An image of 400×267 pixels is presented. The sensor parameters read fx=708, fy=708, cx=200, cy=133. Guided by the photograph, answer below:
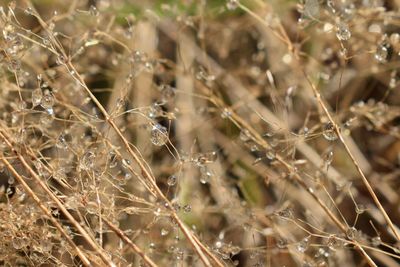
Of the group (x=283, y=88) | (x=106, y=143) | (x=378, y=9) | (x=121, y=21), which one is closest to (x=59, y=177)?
(x=106, y=143)

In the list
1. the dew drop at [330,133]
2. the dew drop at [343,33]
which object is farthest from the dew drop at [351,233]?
the dew drop at [343,33]

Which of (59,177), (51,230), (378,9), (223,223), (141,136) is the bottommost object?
(223,223)

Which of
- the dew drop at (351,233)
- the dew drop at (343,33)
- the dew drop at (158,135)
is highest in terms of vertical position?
the dew drop at (343,33)

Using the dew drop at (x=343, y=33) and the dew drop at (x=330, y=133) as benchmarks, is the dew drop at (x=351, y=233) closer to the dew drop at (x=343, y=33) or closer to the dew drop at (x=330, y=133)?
the dew drop at (x=330, y=133)

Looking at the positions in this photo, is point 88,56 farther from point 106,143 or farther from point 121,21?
point 106,143

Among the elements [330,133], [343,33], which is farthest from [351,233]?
[343,33]

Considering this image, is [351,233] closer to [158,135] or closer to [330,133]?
[330,133]

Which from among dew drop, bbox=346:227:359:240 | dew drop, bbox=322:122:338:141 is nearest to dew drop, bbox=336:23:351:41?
dew drop, bbox=322:122:338:141

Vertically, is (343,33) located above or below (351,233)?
above

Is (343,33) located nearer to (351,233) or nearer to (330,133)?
(330,133)

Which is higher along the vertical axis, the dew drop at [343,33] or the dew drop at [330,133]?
the dew drop at [343,33]

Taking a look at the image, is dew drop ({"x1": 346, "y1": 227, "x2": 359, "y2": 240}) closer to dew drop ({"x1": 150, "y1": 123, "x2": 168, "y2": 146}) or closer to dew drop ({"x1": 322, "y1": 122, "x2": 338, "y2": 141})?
dew drop ({"x1": 322, "y1": 122, "x2": 338, "y2": 141})
